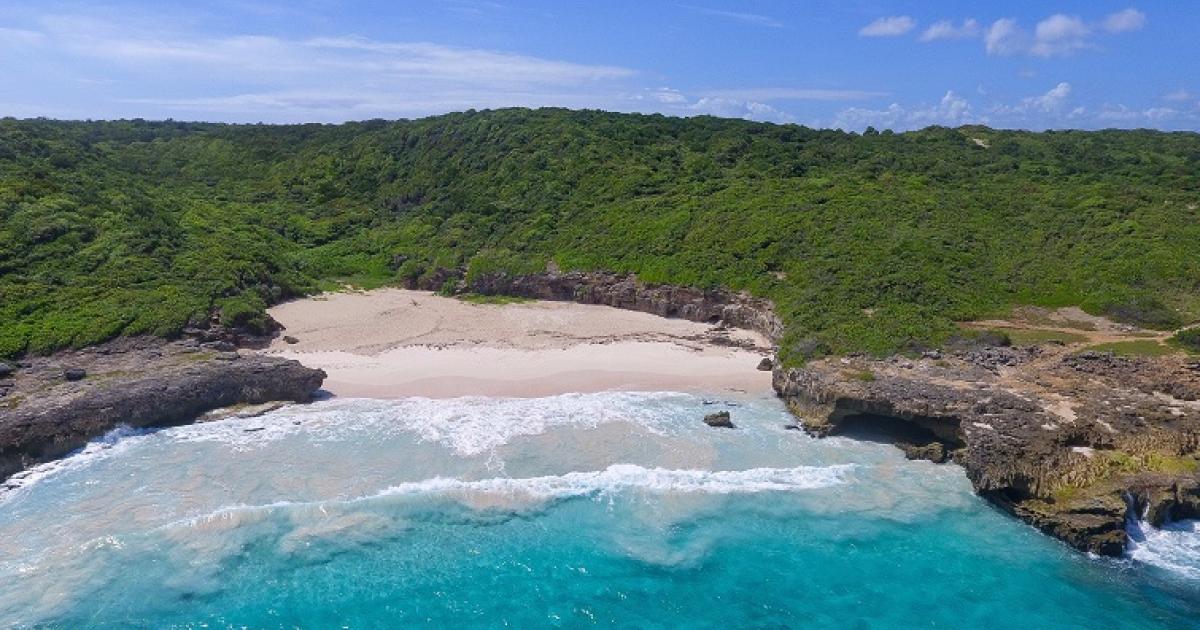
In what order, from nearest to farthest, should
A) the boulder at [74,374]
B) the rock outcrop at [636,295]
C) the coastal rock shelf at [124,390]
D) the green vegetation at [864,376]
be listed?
1. the coastal rock shelf at [124,390]
2. the green vegetation at [864,376]
3. the boulder at [74,374]
4. the rock outcrop at [636,295]

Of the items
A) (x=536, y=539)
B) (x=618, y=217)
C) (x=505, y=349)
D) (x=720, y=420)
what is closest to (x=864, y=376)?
(x=720, y=420)

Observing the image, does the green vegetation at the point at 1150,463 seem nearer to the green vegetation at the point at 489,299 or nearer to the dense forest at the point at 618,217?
the dense forest at the point at 618,217

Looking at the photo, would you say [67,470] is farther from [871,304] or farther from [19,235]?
[871,304]

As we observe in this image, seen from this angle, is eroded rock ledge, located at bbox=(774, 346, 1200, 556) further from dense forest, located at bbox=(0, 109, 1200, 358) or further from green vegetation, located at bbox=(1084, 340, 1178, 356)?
dense forest, located at bbox=(0, 109, 1200, 358)

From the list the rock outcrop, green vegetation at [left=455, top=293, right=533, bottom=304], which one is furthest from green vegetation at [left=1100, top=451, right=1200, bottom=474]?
green vegetation at [left=455, top=293, right=533, bottom=304]

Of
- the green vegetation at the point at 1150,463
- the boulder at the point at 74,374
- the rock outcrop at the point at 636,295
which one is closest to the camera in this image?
the green vegetation at the point at 1150,463

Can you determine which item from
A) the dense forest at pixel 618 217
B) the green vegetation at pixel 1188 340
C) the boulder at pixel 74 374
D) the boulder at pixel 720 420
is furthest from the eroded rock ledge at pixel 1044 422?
the boulder at pixel 74 374

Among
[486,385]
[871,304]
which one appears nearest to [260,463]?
[486,385]

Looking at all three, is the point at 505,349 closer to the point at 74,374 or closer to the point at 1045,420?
the point at 74,374
